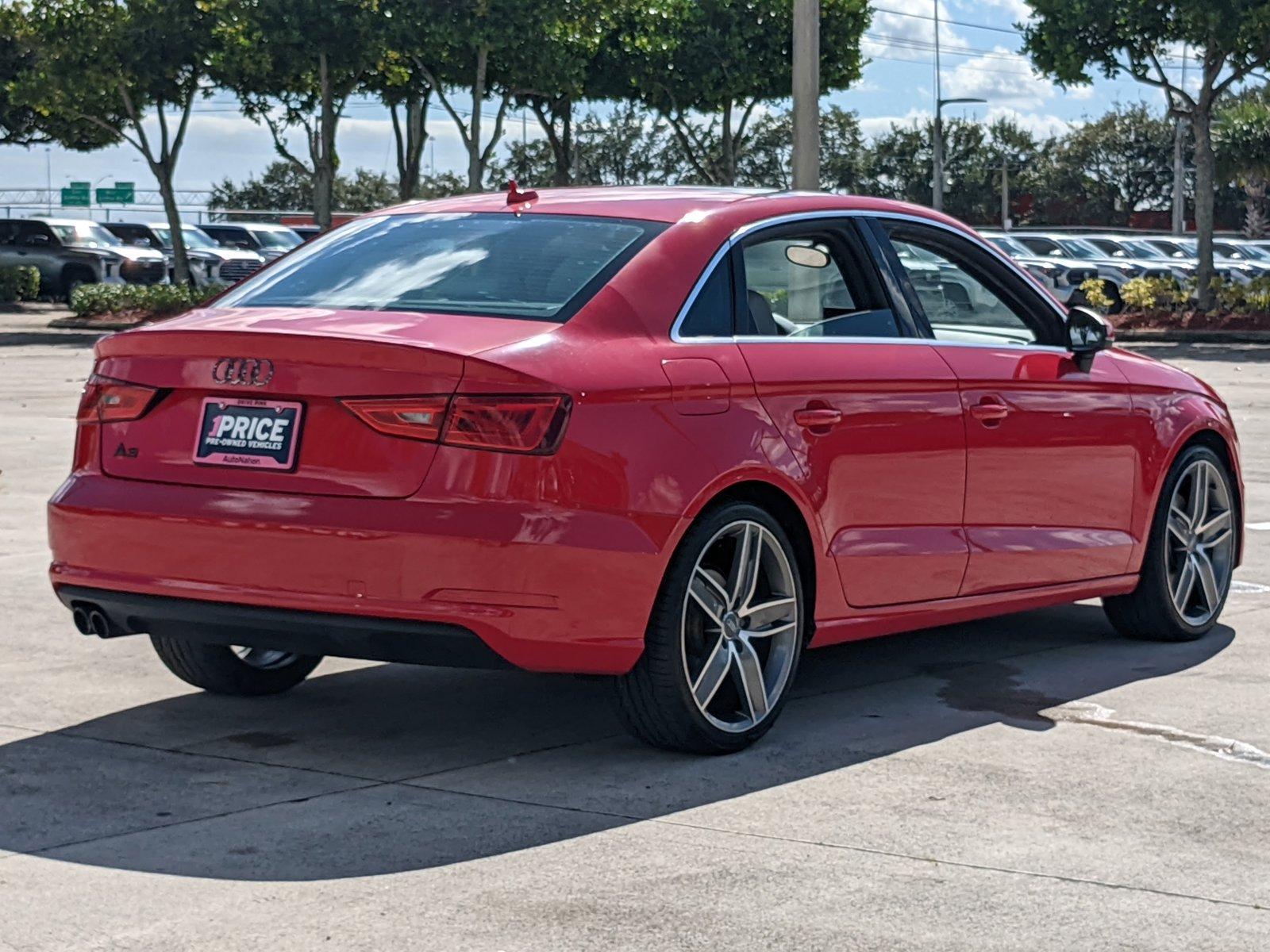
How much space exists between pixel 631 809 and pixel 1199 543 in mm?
3438

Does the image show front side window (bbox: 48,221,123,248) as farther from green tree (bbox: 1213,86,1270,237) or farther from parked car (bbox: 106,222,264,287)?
green tree (bbox: 1213,86,1270,237)

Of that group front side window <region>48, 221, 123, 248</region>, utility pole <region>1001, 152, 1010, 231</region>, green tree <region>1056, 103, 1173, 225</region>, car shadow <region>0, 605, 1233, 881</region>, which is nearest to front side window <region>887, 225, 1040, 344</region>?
car shadow <region>0, 605, 1233, 881</region>

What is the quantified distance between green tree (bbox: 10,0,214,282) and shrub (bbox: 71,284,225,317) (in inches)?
73.6

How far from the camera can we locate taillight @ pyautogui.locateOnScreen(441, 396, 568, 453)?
5.10m

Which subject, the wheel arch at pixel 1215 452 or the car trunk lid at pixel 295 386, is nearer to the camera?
the car trunk lid at pixel 295 386

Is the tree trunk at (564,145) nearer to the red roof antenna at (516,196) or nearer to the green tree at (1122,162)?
the red roof antenna at (516,196)

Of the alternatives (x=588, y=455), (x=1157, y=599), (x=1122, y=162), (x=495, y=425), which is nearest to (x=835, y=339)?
(x=588, y=455)

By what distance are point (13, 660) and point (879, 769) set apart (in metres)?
3.07

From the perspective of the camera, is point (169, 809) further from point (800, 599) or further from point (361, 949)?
point (800, 599)

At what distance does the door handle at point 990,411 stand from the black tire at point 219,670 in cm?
217

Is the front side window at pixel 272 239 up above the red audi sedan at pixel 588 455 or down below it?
above

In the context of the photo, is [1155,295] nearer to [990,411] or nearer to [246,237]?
[246,237]

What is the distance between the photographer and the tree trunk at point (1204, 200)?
3281cm

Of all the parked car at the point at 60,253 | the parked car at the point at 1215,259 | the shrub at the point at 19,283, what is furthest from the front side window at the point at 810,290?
the shrub at the point at 19,283
